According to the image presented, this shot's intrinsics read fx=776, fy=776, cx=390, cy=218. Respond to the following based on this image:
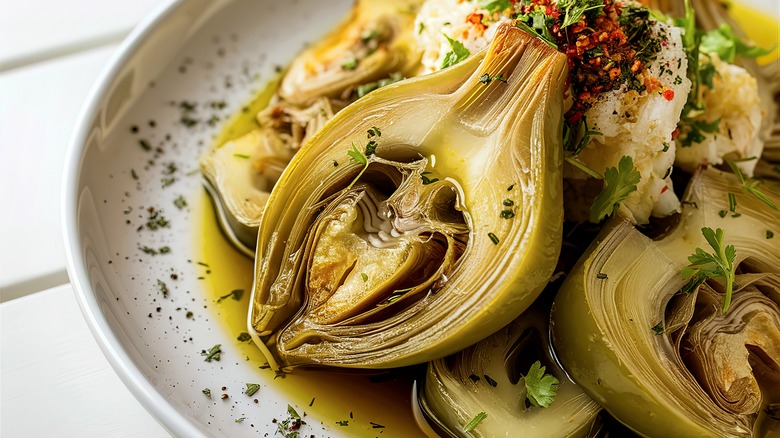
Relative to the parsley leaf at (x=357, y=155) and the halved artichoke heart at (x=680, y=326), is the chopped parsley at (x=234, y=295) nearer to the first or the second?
the parsley leaf at (x=357, y=155)

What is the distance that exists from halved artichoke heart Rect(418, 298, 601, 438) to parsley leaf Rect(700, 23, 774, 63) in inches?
52.9

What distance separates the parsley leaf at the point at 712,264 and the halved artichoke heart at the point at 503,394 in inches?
16.3

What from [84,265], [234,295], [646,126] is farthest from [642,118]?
[84,265]

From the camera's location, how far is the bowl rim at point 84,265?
1844mm

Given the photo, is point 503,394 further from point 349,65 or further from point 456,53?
point 349,65

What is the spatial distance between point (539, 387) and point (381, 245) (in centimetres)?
55

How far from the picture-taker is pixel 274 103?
2.89 meters

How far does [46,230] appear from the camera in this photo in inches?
101

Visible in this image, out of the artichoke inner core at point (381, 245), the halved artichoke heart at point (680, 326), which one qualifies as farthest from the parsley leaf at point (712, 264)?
the artichoke inner core at point (381, 245)

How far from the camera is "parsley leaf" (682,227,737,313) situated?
2010mm

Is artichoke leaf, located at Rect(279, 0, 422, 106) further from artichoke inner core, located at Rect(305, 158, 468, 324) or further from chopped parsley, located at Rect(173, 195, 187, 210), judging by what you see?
artichoke inner core, located at Rect(305, 158, 468, 324)

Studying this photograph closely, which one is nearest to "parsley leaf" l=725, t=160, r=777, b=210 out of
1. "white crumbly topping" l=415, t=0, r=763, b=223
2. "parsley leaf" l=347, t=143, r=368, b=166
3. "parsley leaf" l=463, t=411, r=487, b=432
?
"white crumbly topping" l=415, t=0, r=763, b=223

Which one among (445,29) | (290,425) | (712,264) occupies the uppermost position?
(445,29)

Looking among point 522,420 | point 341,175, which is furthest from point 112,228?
point 522,420
